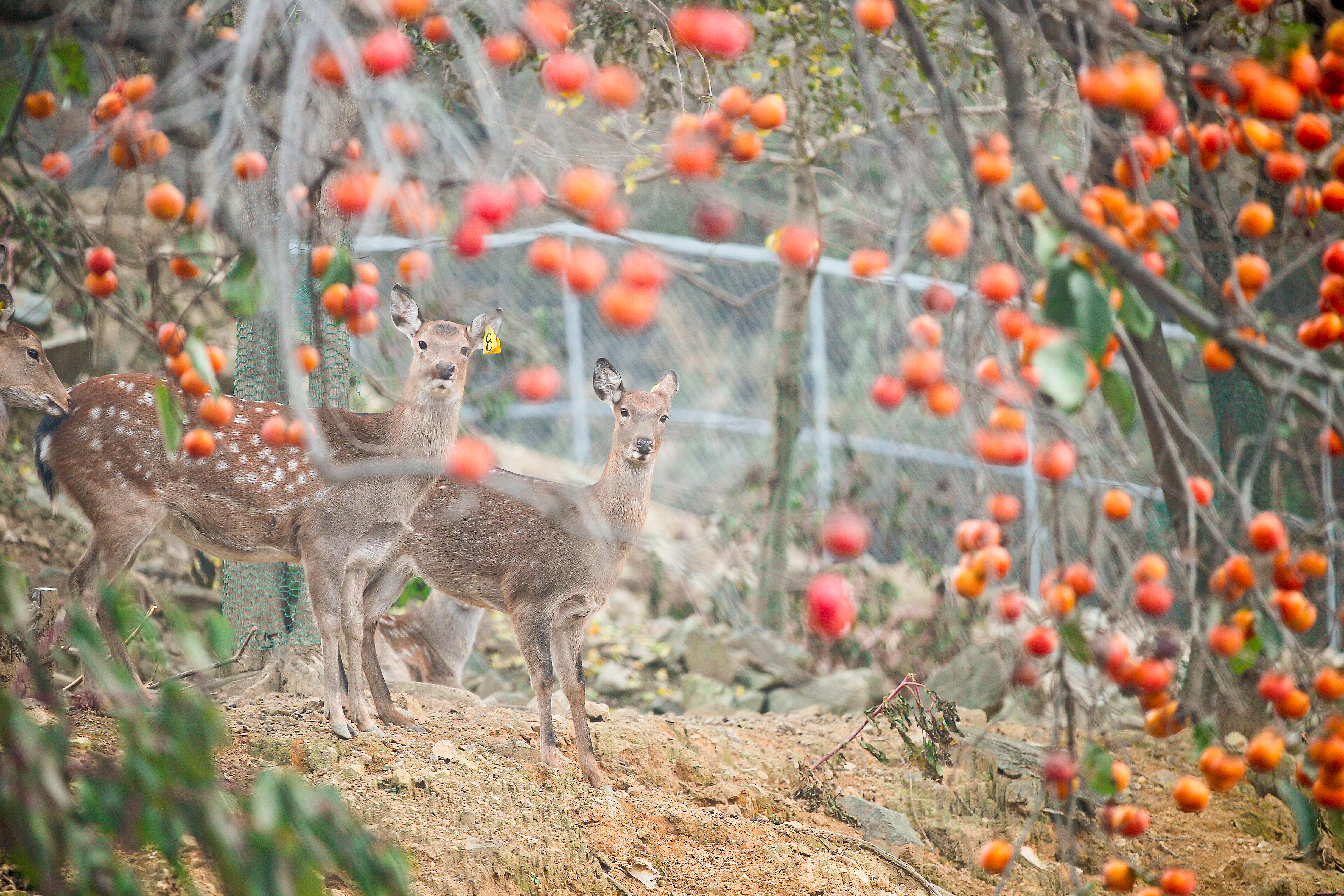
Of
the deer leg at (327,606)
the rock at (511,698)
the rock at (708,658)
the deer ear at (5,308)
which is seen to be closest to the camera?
the deer ear at (5,308)

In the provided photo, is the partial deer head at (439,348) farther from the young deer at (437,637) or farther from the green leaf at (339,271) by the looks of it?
the green leaf at (339,271)

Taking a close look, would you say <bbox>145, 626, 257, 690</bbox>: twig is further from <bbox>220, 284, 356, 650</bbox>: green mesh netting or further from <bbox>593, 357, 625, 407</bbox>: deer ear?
<bbox>593, 357, 625, 407</bbox>: deer ear

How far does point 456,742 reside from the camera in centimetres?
488

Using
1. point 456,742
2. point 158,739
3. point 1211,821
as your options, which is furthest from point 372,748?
point 1211,821

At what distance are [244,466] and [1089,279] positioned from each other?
3.99m

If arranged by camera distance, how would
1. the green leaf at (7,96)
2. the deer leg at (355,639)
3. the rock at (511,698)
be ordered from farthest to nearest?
the rock at (511,698)
the deer leg at (355,639)
the green leaf at (7,96)

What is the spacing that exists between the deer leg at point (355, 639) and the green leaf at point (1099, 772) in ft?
10.6

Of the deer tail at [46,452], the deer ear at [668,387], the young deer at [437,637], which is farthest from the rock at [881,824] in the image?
the deer tail at [46,452]

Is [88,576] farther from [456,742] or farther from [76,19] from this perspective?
[76,19]

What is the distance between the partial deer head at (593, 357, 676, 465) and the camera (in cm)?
538

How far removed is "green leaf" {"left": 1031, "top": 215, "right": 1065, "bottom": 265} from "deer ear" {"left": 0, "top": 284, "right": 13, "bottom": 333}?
3773mm

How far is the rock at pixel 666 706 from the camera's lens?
292 inches

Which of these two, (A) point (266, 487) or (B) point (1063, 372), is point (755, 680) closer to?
(A) point (266, 487)

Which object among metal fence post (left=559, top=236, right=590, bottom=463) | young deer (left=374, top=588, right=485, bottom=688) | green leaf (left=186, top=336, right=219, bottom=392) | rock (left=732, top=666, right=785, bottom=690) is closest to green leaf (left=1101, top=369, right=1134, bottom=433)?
green leaf (left=186, top=336, right=219, bottom=392)
